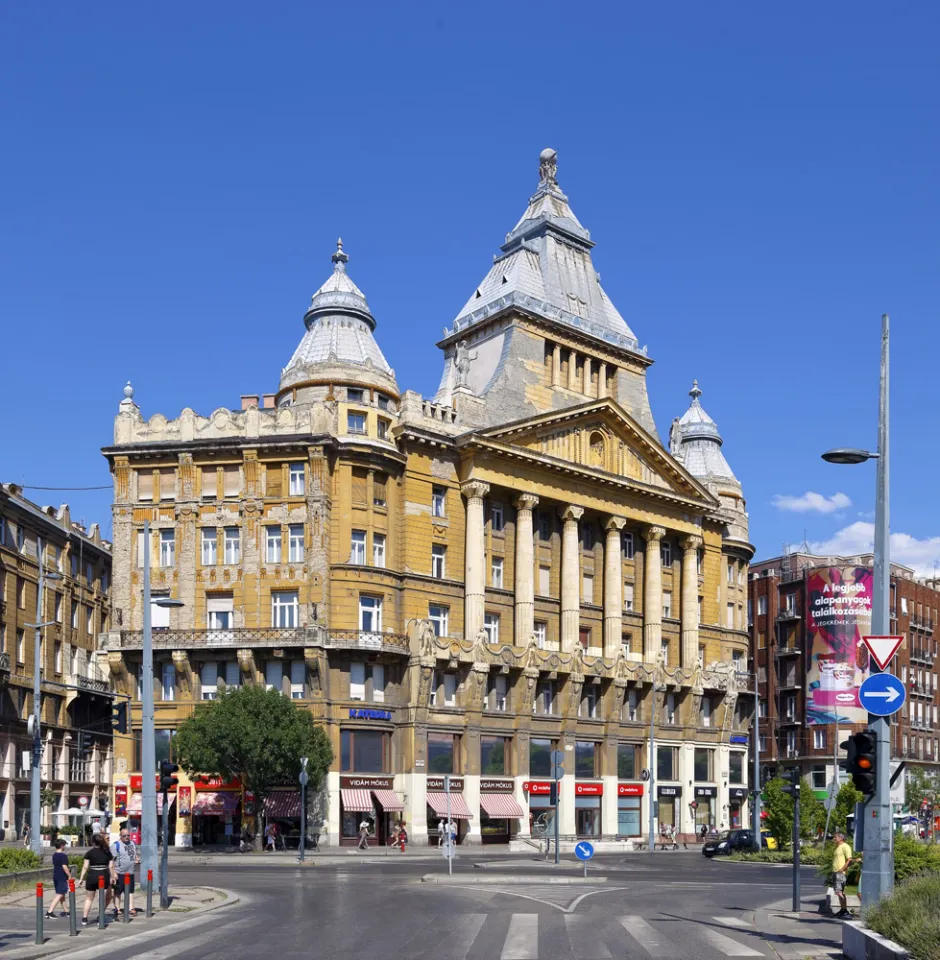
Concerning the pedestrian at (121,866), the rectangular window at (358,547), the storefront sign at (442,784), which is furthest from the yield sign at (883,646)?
the storefront sign at (442,784)

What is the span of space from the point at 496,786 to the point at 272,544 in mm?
17948

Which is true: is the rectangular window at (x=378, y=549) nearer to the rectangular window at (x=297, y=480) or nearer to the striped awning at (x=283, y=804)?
the rectangular window at (x=297, y=480)

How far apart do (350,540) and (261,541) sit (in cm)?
455

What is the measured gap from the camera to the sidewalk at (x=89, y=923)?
888 inches

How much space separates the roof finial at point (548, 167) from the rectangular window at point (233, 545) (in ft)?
117

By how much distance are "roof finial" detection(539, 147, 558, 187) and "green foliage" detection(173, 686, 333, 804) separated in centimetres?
4368

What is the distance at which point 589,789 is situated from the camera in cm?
7600

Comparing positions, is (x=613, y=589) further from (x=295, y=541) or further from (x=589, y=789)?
(x=295, y=541)

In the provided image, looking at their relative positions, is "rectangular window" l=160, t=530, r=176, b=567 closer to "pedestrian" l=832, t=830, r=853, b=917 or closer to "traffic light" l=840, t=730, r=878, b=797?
"pedestrian" l=832, t=830, r=853, b=917

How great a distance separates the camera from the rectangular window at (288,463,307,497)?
2660 inches

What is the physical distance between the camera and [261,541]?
Answer: 67562mm

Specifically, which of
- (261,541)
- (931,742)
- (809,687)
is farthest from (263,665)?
(931,742)

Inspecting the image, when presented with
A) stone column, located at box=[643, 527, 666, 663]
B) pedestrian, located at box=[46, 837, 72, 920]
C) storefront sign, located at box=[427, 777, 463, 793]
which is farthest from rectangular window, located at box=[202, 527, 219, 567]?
pedestrian, located at box=[46, 837, 72, 920]

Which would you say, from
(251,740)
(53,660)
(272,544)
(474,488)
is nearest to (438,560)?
(474,488)
